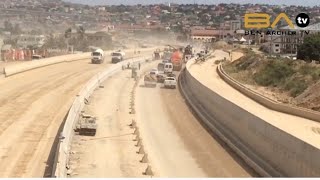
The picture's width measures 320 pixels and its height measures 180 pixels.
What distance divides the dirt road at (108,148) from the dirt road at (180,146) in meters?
0.94

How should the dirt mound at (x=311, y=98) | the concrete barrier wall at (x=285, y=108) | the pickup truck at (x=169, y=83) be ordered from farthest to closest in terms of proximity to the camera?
the pickup truck at (x=169, y=83)
the dirt mound at (x=311, y=98)
the concrete barrier wall at (x=285, y=108)

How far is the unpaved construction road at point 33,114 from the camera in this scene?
25141mm

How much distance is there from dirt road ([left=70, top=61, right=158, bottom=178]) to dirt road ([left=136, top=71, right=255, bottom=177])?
0.94 metres

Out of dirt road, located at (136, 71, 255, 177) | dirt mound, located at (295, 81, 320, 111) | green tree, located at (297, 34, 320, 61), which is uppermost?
green tree, located at (297, 34, 320, 61)

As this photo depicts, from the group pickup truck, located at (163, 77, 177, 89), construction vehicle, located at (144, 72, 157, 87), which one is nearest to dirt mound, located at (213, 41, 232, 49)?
construction vehicle, located at (144, 72, 157, 87)

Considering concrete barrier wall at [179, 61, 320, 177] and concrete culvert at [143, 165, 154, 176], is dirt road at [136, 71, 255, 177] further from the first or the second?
concrete barrier wall at [179, 61, 320, 177]

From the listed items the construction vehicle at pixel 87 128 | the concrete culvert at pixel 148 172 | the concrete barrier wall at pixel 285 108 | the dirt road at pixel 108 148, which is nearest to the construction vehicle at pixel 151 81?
the dirt road at pixel 108 148

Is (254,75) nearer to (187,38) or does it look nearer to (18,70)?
(18,70)

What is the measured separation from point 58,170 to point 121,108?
2426cm

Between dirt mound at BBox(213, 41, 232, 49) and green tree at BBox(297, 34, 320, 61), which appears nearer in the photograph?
green tree at BBox(297, 34, 320, 61)

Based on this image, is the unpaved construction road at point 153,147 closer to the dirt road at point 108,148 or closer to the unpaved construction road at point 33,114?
the dirt road at point 108,148

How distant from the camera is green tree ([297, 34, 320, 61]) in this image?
230 feet

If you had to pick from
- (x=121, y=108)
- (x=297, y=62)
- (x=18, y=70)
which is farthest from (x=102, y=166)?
(x=18, y=70)

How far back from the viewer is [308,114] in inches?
1226
